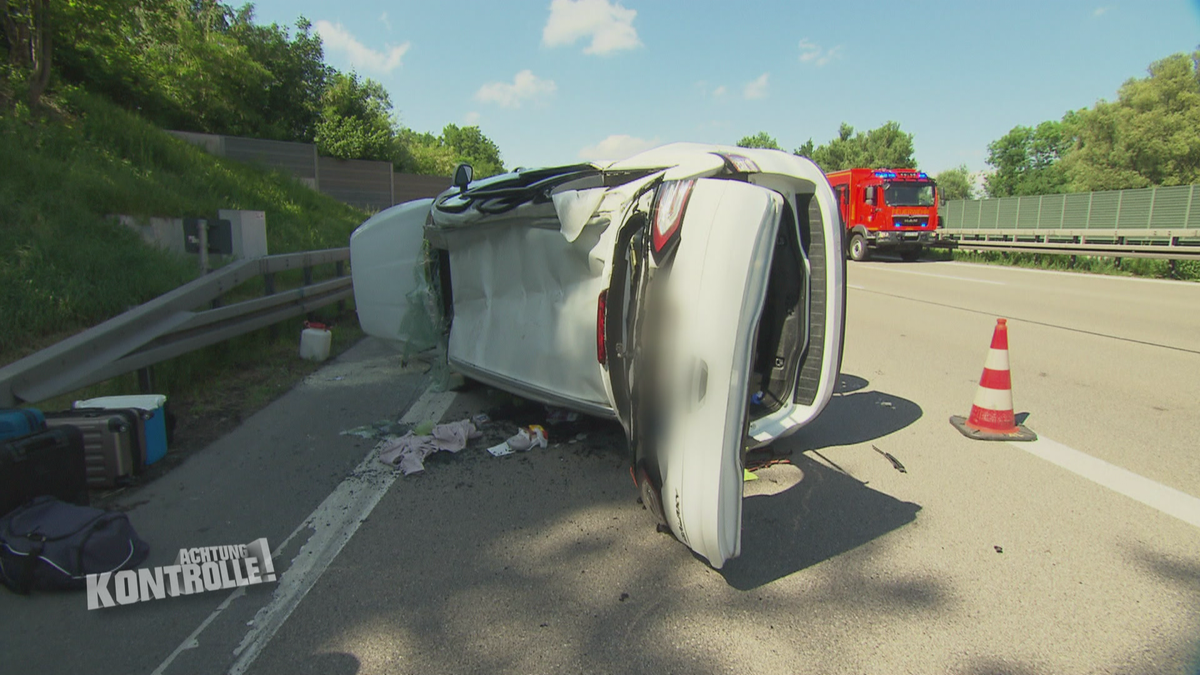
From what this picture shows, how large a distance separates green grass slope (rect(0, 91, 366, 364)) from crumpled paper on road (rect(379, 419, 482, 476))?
10.5ft

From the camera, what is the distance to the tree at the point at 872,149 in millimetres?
65938

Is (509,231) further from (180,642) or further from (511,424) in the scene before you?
(180,642)

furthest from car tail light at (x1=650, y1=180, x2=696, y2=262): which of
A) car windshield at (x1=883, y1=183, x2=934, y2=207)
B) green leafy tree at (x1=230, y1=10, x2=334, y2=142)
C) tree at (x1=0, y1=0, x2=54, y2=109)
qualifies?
green leafy tree at (x1=230, y1=10, x2=334, y2=142)

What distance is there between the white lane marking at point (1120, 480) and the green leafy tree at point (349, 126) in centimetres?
2893

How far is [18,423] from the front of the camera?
10.2 ft

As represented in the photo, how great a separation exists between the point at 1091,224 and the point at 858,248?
948 centimetres

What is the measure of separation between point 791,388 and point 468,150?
377 feet

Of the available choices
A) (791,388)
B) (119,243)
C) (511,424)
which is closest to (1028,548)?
(791,388)

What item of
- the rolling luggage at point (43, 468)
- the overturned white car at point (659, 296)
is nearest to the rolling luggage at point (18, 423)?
the rolling luggage at point (43, 468)

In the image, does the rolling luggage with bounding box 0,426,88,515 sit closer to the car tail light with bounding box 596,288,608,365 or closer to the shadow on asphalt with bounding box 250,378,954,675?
the shadow on asphalt with bounding box 250,378,954,675

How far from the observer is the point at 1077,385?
5797 millimetres

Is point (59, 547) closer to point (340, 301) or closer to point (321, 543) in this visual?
point (321, 543)

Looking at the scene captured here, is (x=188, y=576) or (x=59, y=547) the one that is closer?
(x=59, y=547)

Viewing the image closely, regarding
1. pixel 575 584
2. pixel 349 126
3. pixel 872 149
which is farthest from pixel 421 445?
pixel 872 149
